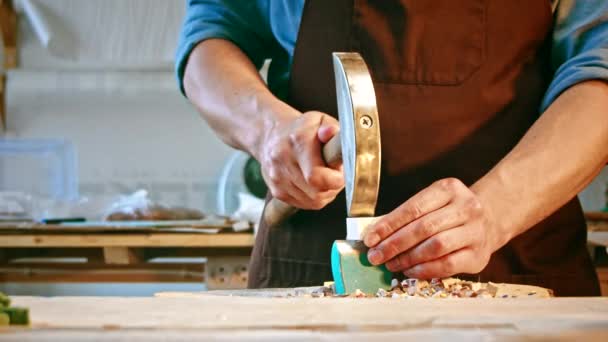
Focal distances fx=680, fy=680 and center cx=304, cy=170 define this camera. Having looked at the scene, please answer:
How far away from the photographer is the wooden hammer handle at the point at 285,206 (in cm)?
94

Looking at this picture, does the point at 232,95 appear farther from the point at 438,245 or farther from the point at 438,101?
the point at 438,245

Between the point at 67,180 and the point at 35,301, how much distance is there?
117 inches

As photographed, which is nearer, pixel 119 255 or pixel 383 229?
pixel 383 229

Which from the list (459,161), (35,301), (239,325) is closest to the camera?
(239,325)

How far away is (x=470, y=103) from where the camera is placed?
1.21m

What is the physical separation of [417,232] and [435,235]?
3 cm

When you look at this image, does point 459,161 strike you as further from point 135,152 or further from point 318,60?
point 135,152

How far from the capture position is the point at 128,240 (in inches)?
91.4

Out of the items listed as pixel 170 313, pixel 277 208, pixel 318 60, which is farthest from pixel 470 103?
pixel 170 313

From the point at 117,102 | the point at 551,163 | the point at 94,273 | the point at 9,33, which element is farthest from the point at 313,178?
the point at 9,33

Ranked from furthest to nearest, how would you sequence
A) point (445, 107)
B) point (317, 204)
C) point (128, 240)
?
point (128, 240) → point (445, 107) → point (317, 204)

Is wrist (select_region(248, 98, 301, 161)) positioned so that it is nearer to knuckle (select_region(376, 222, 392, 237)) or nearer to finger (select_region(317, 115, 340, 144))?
finger (select_region(317, 115, 340, 144))

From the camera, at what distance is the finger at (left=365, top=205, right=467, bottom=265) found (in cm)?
86

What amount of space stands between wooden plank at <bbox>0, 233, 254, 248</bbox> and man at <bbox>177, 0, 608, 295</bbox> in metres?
1.02
